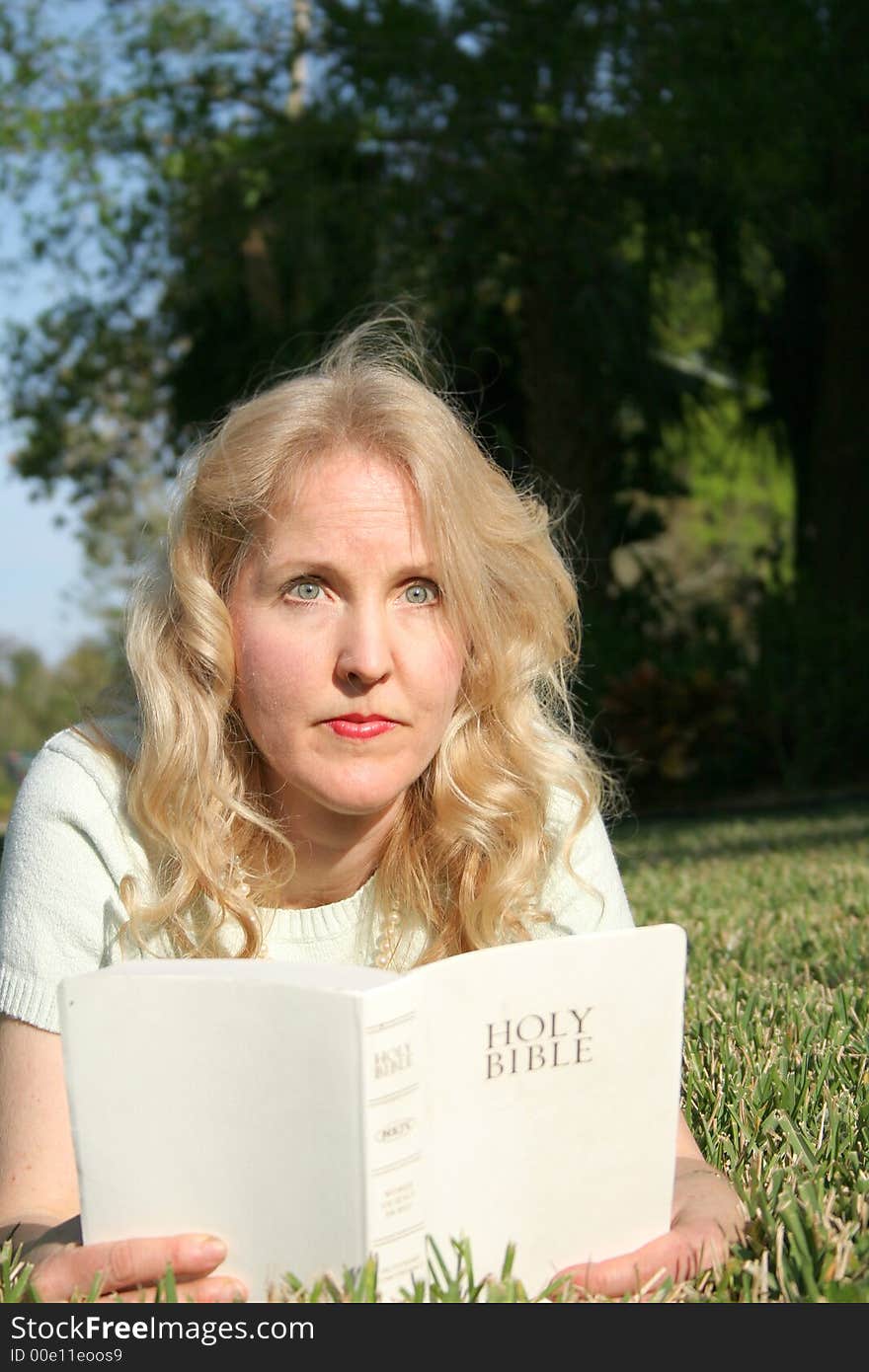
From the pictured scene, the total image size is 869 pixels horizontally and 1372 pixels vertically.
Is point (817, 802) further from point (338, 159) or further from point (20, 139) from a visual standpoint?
point (20, 139)

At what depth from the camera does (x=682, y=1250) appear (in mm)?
1663

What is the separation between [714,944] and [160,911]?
198cm

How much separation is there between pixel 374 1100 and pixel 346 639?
30.3 inches

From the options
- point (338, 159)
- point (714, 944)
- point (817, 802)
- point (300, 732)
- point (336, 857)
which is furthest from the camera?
point (338, 159)

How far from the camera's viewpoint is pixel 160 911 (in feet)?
6.82

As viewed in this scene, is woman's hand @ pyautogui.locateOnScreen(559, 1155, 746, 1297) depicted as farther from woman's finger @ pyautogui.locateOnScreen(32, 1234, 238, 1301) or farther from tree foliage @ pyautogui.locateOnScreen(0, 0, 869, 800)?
tree foliage @ pyautogui.locateOnScreen(0, 0, 869, 800)

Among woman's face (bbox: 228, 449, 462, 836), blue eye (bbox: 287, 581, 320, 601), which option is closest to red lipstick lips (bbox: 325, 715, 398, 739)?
woman's face (bbox: 228, 449, 462, 836)

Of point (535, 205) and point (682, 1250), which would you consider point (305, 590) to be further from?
point (535, 205)

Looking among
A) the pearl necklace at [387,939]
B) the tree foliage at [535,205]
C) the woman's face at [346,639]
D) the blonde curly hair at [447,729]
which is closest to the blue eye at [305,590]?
the woman's face at [346,639]

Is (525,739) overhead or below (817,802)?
overhead

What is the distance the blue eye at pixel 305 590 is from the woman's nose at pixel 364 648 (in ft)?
0.23

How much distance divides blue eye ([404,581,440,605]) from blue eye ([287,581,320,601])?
0.49 ft

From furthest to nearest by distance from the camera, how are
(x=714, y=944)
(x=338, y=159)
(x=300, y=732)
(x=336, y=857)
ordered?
(x=338, y=159) < (x=714, y=944) < (x=336, y=857) < (x=300, y=732)
